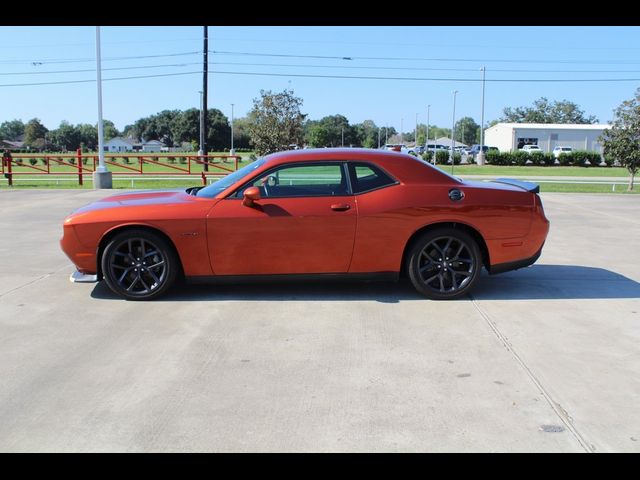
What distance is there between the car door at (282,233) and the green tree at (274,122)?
73.3 ft

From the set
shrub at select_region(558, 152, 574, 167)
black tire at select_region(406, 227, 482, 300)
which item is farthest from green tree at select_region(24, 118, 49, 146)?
black tire at select_region(406, 227, 482, 300)

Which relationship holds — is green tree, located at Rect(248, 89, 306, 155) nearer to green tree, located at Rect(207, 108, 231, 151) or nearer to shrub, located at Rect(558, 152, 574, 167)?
shrub, located at Rect(558, 152, 574, 167)

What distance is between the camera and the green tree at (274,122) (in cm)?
2764

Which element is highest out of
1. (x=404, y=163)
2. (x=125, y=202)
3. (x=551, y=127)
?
(x=551, y=127)

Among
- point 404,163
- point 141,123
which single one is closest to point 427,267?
point 404,163

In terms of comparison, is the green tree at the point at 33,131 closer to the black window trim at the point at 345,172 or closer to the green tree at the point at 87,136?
the green tree at the point at 87,136

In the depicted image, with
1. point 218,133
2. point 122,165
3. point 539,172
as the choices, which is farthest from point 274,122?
point 218,133

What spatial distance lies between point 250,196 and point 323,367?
2.07 metres

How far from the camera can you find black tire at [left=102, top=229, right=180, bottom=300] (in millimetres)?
5609

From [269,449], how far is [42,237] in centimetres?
784

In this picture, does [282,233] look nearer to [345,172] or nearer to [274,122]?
[345,172]

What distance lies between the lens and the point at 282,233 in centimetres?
557

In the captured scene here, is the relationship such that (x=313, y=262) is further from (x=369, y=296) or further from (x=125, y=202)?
(x=125, y=202)
